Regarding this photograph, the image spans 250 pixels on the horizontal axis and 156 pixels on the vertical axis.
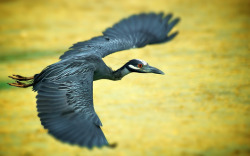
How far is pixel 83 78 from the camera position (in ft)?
20.4

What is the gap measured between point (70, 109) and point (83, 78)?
856 mm

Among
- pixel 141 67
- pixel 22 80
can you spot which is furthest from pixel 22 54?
pixel 141 67

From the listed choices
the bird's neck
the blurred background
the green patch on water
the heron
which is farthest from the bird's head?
the green patch on water

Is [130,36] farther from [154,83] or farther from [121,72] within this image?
[154,83]

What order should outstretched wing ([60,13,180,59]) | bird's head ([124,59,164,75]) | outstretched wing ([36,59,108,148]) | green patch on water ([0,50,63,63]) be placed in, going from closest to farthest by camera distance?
outstretched wing ([36,59,108,148])
bird's head ([124,59,164,75])
outstretched wing ([60,13,180,59])
green patch on water ([0,50,63,63])

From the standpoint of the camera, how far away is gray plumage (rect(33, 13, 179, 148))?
5227 mm

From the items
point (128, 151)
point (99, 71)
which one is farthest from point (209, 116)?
point (99, 71)

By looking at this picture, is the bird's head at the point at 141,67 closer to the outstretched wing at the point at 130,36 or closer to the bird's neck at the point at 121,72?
the bird's neck at the point at 121,72

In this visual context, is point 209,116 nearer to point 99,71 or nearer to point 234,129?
point 234,129

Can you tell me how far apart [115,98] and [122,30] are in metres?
1.61

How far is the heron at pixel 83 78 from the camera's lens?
17.1 feet

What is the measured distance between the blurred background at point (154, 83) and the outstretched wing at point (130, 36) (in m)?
0.93

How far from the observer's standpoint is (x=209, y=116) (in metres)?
7.61

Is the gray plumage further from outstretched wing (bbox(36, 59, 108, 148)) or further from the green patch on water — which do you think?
the green patch on water
